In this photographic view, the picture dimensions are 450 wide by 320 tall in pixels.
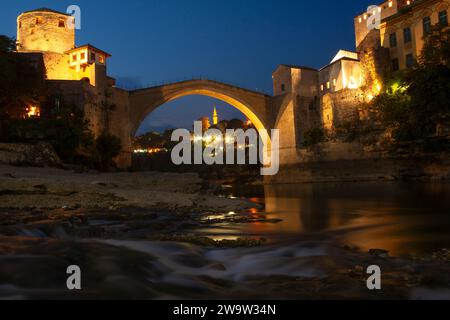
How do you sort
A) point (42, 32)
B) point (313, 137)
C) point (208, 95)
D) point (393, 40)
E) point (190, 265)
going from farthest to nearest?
point (208, 95)
point (42, 32)
point (313, 137)
point (393, 40)
point (190, 265)

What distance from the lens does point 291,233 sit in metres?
6.64

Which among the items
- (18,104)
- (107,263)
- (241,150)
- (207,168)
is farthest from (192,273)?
(241,150)

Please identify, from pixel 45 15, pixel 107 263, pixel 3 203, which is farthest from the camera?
pixel 45 15

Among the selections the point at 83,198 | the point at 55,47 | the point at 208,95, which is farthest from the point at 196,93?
the point at 83,198

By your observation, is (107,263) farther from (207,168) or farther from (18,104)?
(207,168)

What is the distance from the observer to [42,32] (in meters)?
38.0

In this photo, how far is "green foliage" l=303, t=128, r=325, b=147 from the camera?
35.7 m

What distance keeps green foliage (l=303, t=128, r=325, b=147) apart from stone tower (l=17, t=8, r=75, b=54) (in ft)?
87.4

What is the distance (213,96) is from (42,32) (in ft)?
62.1

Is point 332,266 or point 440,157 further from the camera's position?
point 440,157

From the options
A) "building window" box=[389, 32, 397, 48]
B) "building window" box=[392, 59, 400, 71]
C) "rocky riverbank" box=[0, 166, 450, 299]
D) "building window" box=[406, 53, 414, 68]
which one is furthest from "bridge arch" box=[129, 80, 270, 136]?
"rocky riverbank" box=[0, 166, 450, 299]

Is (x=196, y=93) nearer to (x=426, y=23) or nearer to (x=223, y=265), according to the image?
(x=426, y=23)

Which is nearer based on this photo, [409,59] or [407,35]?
[407,35]
